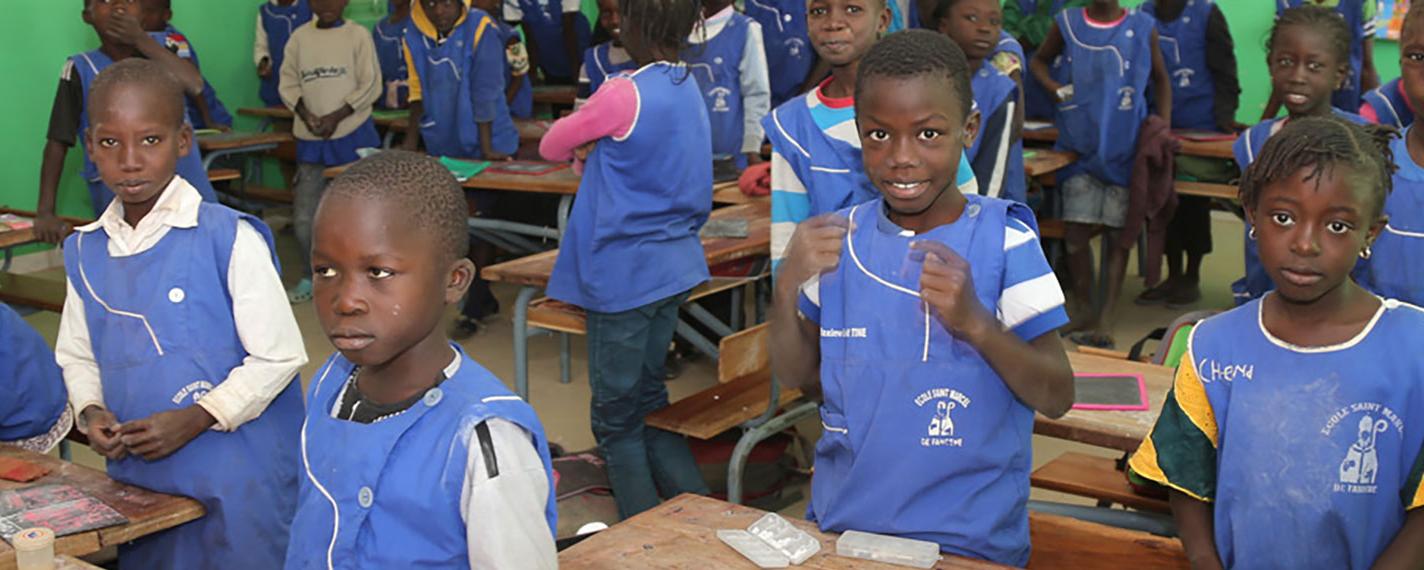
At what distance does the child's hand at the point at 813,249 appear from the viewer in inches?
73.4

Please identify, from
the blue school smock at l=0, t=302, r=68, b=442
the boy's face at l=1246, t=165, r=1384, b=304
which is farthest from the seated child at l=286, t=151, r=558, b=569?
the blue school smock at l=0, t=302, r=68, b=442

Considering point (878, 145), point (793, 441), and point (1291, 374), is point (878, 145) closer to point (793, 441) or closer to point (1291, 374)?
point (1291, 374)

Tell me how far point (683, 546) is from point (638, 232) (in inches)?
70.3

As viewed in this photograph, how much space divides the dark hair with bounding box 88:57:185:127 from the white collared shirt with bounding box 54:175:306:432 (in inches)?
5.7

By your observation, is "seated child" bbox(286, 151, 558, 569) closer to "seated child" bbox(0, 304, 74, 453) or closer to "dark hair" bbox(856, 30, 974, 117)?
"dark hair" bbox(856, 30, 974, 117)

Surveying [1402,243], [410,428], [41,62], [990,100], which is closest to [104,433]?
[410,428]

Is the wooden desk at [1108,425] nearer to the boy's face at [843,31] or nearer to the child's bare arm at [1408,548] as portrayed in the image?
the child's bare arm at [1408,548]

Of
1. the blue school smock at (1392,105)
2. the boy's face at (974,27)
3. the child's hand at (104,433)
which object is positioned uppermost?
the boy's face at (974,27)

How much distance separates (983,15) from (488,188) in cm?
245

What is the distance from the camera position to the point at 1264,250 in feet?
5.97

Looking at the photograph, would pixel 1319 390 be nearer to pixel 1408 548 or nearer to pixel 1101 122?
pixel 1408 548

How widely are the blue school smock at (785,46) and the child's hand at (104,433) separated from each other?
204 inches

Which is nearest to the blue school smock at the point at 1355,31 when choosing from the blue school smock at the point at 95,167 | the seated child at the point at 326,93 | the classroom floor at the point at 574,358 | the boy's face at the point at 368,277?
the classroom floor at the point at 574,358

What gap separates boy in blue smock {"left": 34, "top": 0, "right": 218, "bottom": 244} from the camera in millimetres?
4785
